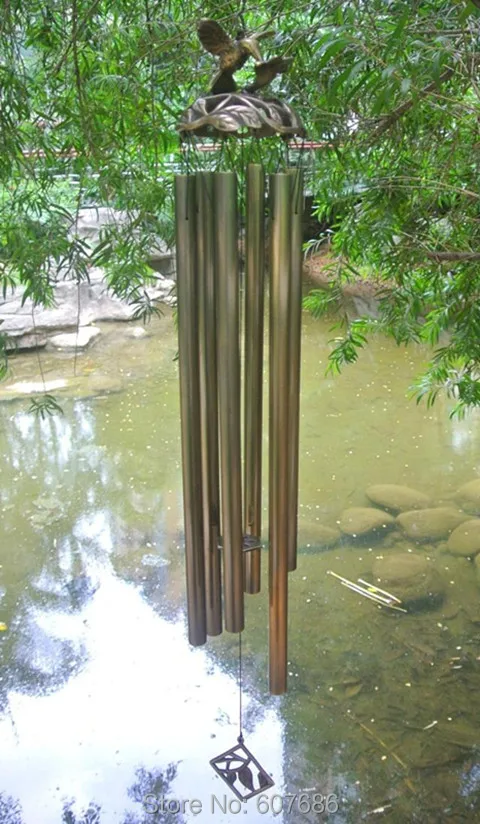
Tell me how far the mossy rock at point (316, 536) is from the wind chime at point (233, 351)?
90.6 inches

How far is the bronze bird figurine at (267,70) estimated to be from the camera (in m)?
1.31

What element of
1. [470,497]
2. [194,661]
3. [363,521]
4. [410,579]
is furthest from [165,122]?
[470,497]

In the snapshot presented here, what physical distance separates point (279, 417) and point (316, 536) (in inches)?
104

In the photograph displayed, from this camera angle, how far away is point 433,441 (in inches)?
198

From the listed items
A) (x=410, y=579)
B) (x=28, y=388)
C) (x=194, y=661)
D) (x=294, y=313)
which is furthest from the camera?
(x=28, y=388)

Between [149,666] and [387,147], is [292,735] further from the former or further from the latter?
[387,147]

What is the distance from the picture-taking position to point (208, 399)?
1.45 meters

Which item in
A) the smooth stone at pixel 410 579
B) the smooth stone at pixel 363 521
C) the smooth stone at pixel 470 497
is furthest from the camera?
the smooth stone at pixel 470 497

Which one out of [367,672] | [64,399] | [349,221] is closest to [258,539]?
[349,221]

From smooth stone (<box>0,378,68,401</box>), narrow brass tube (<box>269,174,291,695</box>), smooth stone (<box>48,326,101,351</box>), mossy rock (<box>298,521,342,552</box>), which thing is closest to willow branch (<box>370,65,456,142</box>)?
narrow brass tube (<box>269,174,291,695</box>)

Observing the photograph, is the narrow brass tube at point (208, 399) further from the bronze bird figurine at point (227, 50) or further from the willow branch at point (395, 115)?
the willow branch at point (395, 115)

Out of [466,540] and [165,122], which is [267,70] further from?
[466,540]

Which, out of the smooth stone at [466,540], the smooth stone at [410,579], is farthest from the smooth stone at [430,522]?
the smooth stone at [410,579]

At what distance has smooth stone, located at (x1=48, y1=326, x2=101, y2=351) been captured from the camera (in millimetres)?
6898
